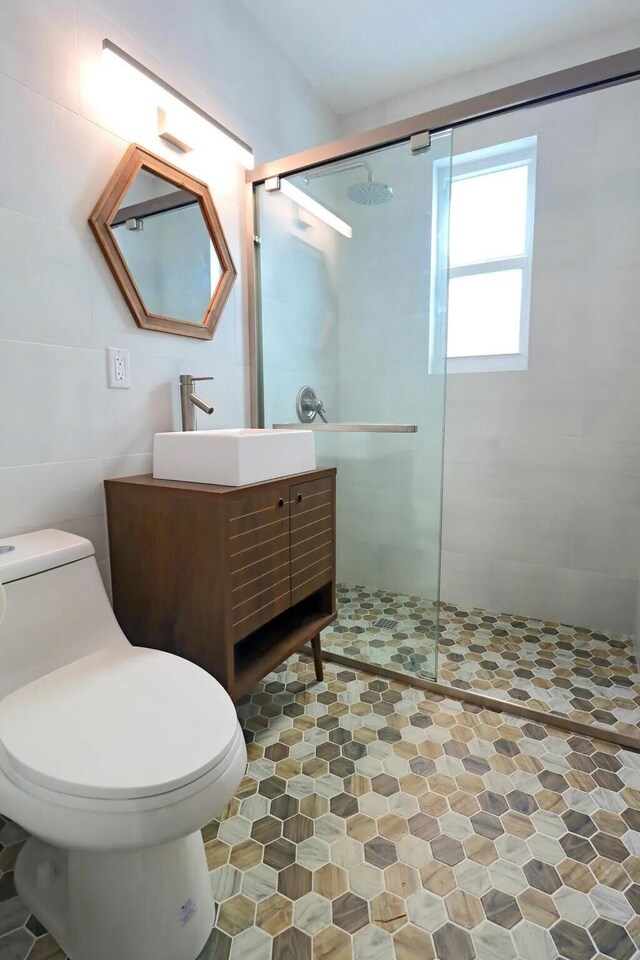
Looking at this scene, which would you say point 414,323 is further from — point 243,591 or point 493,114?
point 243,591

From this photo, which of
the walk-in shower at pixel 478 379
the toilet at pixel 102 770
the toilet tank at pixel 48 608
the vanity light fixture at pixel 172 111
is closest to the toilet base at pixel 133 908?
the toilet at pixel 102 770

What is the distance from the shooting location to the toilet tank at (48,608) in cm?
110

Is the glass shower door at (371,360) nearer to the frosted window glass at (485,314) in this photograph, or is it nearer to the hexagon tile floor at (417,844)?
the hexagon tile floor at (417,844)

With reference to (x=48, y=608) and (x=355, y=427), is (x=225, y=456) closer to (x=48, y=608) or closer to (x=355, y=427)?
(x=48, y=608)

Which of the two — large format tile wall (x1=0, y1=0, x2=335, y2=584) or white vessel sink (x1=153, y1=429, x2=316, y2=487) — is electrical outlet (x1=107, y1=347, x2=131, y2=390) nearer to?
large format tile wall (x1=0, y1=0, x2=335, y2=584)

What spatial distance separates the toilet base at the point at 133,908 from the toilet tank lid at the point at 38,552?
0.57m

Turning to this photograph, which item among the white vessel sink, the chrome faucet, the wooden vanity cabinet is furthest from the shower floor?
the chrome faucet

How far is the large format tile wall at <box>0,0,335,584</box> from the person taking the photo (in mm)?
1248

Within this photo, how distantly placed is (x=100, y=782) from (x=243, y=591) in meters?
0.63

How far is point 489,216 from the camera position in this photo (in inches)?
95.9

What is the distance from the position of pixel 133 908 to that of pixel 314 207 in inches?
90.1

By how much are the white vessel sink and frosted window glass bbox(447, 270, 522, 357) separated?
4.37 ft

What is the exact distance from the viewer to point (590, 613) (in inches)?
93.2


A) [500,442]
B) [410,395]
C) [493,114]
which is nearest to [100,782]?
[410,395]
